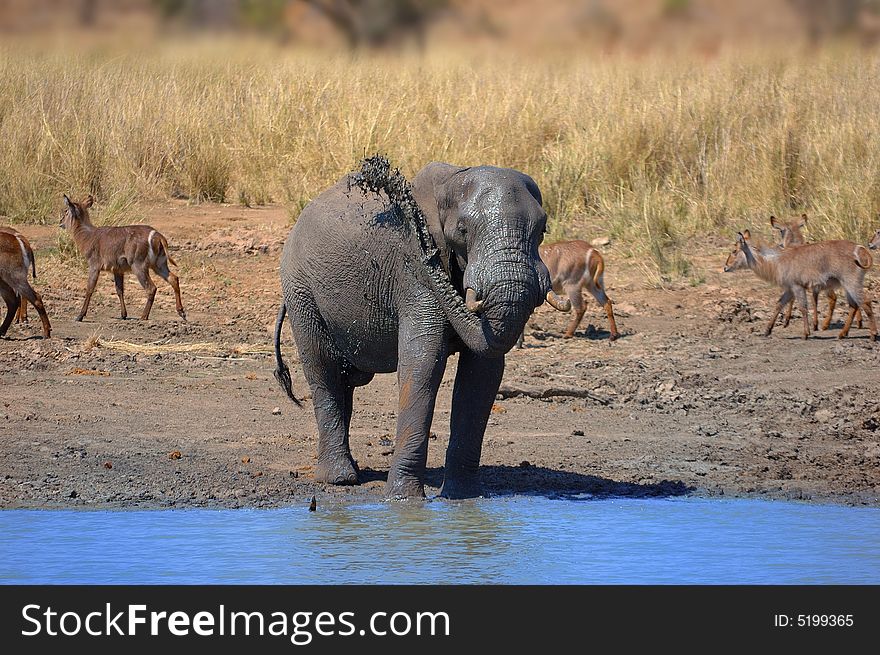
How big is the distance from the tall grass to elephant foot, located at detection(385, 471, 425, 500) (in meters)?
8.13

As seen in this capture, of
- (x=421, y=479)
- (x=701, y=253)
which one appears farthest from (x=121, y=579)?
(x=701, y=253)

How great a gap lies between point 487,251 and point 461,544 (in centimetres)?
157

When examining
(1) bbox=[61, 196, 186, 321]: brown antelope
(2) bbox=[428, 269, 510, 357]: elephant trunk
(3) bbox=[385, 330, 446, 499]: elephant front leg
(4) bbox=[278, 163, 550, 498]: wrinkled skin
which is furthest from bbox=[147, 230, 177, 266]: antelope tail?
(2) bbox=[428, 269, 510, 357]: elephant trunk

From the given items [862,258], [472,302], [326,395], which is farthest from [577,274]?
[472,302]

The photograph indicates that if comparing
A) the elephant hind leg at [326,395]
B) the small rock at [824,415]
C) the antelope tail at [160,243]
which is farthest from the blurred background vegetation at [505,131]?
the elephant hind leg at [326,395]

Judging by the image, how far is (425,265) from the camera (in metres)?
7.64

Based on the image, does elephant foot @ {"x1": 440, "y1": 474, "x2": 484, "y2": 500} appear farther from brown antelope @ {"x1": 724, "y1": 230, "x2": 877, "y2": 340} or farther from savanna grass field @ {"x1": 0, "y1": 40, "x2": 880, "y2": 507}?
brown antelope @ {"x1": 724, "y1": 230, "x2": 877, "y2": 340}

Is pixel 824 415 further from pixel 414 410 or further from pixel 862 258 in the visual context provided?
pixel 414 410

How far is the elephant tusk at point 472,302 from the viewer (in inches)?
280

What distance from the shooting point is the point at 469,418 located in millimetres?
8023

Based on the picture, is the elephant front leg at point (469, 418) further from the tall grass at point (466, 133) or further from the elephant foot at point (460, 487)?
the tall grass at point (466, 133)

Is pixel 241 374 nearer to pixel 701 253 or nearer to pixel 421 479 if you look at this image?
pixel 421 479

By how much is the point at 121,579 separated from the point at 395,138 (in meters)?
11.0

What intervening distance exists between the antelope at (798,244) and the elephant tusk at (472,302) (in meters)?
7.57
